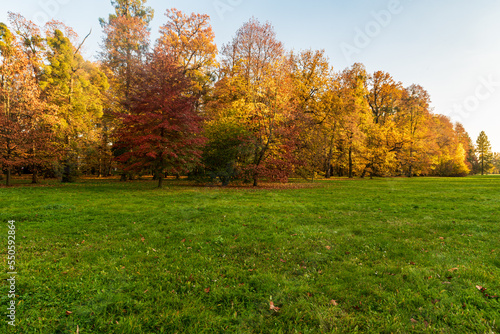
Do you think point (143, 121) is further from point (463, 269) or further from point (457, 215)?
point (457, 215)

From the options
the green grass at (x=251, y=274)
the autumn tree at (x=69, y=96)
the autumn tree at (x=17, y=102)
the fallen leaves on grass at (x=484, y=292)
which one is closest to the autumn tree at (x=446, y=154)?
the green grass at (x=251, y=274)

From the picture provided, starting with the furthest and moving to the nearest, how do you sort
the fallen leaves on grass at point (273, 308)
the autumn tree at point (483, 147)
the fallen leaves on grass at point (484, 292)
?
the autumn tree at point (483, 147)
the fallen leaves on grass at point (484, 292)
the fallen leaves on grass at point (273, 308)

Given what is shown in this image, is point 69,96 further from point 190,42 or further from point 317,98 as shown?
point 317,98

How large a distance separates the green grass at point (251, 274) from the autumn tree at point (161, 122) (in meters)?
8.51

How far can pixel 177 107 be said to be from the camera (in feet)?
53.7

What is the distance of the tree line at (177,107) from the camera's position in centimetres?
1700

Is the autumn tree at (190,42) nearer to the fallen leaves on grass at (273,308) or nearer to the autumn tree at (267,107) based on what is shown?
the autumn tree at (267,107)

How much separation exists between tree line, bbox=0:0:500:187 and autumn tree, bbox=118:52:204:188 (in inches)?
3.5

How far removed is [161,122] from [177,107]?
1610 mm

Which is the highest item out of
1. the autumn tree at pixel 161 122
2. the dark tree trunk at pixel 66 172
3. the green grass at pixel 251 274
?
the autumn tree at pixel 161 122

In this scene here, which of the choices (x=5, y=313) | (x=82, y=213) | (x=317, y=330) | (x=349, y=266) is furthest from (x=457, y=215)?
(x=82, y=213)

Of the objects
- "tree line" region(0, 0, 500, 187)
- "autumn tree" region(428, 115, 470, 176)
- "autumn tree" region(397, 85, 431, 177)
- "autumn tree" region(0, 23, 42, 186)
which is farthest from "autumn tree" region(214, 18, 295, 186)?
"autumn tree" region(428, 115, 470, 176)

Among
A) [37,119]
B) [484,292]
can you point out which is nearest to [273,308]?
[484,292]

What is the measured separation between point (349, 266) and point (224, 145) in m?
16.8
